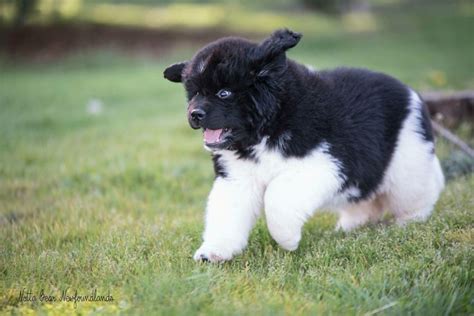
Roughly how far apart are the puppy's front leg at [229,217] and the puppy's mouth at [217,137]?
0.34m

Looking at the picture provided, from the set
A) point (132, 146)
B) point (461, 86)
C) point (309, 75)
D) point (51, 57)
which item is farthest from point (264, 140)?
point (51, 57)

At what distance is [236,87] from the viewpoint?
12.6ft

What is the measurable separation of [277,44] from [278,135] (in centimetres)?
66

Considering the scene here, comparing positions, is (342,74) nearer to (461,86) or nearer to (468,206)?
(468,206)

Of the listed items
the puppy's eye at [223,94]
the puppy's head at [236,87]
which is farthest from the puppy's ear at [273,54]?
the puppy's eye at [223,94]

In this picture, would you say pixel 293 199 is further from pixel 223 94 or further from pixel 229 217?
pixel 223 94

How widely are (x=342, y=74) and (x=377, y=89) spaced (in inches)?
13.0

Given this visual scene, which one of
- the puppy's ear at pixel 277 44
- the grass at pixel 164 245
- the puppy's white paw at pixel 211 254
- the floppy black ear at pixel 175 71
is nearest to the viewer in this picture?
the grass at pixel 164 245

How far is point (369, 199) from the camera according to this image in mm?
4770

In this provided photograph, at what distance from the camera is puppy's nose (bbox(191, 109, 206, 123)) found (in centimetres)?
374

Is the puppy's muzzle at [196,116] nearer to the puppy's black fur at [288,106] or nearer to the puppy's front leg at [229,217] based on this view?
the puppy's black fur at [288,106]

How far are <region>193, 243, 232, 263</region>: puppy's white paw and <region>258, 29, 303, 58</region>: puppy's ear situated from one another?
4.76 feet

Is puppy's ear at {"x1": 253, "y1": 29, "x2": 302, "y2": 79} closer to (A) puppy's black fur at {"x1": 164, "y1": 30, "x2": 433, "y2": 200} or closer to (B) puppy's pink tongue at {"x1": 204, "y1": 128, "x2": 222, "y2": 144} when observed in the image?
(A) puppy's black fur at {"x1": 164, "y1": 30, "x2": 433, "y2": 200}

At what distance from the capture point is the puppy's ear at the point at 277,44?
3.84 m
